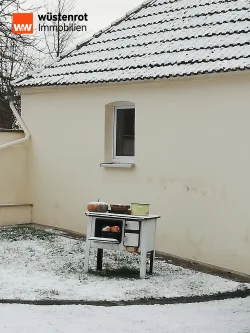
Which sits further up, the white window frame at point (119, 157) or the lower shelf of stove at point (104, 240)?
the white window frame at point (119, 157)

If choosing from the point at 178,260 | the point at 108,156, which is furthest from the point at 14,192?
the point at 178,260

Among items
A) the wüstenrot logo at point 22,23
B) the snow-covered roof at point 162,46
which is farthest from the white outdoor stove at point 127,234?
the wüstenrot logo at point 22,23

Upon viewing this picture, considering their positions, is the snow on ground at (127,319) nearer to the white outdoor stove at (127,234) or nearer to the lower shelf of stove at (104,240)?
the white outdoor stove at (127,234)

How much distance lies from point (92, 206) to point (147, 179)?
6.54 ft

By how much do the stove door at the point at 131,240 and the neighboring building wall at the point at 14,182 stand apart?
4655mm

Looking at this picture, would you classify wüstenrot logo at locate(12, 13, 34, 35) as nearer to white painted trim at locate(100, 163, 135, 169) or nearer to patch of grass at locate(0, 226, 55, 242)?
patch of grass at locate(0, 226, 55, 242)

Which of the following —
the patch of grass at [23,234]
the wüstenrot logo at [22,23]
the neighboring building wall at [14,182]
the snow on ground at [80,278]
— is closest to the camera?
the snow on ground at [80,278]

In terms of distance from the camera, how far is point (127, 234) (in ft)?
Result: 29.0

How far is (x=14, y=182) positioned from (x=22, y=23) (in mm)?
8672

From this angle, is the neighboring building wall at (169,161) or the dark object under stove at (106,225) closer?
the dark object under stove at (106,225)

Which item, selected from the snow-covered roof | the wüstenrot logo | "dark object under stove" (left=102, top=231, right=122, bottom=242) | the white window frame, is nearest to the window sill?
the white window frame

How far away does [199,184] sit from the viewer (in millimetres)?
9984

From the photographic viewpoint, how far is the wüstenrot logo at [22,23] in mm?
19770

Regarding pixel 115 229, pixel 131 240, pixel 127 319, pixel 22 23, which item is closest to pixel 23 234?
pixel 115 229
